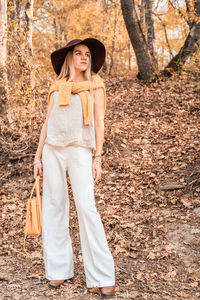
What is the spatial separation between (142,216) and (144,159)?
5.97ft

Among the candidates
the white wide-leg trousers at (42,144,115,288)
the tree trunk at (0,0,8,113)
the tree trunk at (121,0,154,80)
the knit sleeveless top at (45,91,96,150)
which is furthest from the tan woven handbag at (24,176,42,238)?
the tree trunk at (121,0,154,80)

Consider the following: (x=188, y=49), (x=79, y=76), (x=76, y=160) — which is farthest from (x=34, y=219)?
(x=188, y=49)

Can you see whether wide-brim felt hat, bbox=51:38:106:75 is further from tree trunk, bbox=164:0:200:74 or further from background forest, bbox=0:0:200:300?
tree trunk, bbox=164:0:200:74

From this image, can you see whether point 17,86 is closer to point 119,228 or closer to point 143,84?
point 119,228

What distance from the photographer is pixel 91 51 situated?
3320 millimetres

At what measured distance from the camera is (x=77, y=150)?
10.1ft

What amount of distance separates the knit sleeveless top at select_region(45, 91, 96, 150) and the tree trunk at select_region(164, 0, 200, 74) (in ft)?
27.4

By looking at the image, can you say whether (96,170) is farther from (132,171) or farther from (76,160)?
(132,171)

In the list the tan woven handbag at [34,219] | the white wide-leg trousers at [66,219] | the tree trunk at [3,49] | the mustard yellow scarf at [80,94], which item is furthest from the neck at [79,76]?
the tree trunk at [3,49]

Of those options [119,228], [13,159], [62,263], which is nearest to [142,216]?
[119,228]

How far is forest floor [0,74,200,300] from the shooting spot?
11.3ft

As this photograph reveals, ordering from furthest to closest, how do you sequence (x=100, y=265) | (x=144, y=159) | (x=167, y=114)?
(x=167, y=114)
(x=144, y=159)
(x=100, y=265)

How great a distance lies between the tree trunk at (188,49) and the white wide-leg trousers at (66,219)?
8512mm

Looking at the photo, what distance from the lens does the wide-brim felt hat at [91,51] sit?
322 cm
